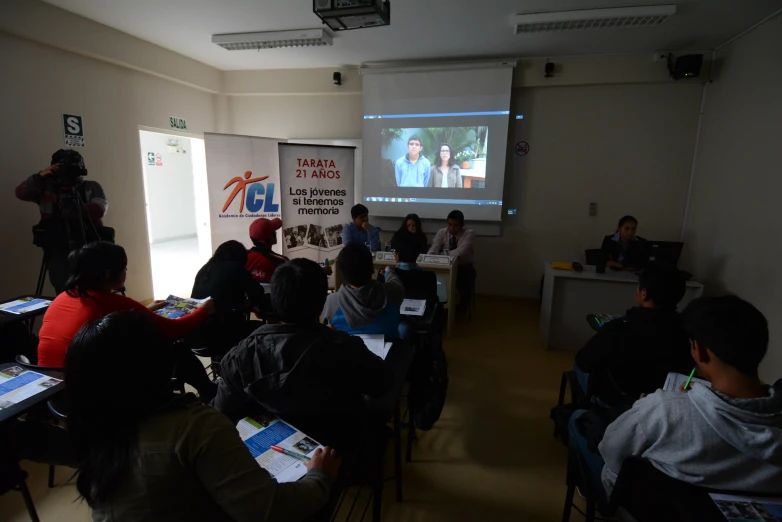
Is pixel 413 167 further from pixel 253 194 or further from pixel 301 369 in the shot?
pixel 301 369

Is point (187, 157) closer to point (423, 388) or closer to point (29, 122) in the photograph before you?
point (29, 122)

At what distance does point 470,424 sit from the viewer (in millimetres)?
2568

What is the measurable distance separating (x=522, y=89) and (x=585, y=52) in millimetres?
725

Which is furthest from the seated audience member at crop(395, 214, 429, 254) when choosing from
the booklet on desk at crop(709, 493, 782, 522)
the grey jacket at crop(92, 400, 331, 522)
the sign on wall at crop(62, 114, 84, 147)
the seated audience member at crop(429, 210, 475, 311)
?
the grey jacket at crop(92, 400, 331, 522)

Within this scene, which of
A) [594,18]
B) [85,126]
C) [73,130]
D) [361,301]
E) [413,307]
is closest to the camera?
[361,301]

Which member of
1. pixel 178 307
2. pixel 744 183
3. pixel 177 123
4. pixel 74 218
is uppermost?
pixel 177 123

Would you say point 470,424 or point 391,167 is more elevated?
point 391,167

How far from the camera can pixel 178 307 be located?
2.24 m

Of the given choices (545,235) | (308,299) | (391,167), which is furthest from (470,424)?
(391,167)

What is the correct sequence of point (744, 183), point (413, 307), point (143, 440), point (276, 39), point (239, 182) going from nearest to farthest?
point (143, 440)
point (413, 307)
point (744, 183)
point (276, 39)
point (239, 182)

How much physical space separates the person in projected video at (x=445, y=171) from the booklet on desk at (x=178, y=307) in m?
3.50

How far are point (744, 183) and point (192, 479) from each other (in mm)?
4544

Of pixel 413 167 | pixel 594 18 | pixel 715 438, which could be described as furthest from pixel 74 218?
pixel 594 18

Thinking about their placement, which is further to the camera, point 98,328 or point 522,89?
point 522,89
